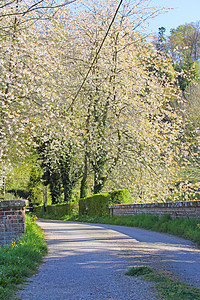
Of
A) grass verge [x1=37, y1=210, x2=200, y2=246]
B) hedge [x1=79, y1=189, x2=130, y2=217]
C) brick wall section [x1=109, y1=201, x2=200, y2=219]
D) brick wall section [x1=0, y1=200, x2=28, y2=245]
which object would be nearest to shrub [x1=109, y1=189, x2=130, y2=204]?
hedge [x1=79, y1=189, x2=130, y2=217]

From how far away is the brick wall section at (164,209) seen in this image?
29.6ft

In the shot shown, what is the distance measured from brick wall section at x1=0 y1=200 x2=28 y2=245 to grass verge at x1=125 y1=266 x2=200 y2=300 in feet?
10.7

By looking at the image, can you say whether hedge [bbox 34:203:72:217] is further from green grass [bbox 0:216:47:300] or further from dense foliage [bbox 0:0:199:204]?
green grass [bbox 0:216:47:300]

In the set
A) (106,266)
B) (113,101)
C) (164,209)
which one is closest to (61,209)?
(113,101)

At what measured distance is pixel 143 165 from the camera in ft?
53.7

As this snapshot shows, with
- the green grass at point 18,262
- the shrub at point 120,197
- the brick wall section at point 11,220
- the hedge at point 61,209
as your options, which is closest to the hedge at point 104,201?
the shrub at point 120,197

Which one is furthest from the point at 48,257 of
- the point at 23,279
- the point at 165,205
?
the point at 165,205

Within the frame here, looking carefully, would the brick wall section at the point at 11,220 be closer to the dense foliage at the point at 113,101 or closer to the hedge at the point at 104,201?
the dense foliage at the point at 113,101

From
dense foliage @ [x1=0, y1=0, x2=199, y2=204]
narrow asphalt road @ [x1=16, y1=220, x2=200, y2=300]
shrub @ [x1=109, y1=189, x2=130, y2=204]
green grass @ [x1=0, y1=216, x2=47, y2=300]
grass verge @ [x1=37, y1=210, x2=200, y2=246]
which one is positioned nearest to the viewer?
narrow asphalt road @ [x1=16, y1=220, x2=200, y2=300]

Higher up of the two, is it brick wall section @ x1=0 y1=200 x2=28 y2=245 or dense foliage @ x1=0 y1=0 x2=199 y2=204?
dense foliage @ x1=0 y1=0 x2=199 y2=204

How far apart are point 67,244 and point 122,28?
11.4 meters

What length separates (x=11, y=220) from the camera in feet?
23.8

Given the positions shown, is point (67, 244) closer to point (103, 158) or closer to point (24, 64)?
point (24, 64)

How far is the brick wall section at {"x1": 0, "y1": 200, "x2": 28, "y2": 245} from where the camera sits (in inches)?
280
